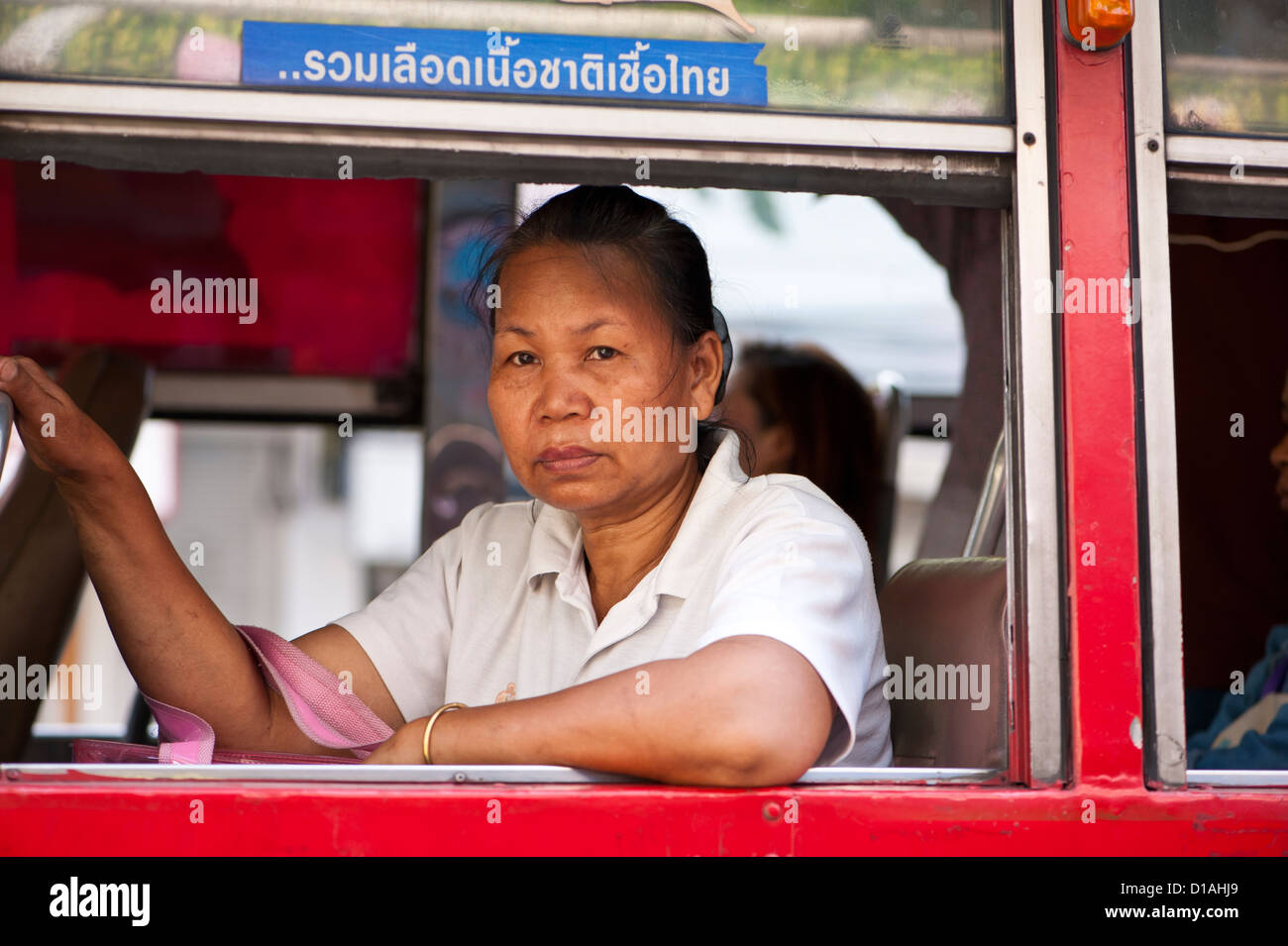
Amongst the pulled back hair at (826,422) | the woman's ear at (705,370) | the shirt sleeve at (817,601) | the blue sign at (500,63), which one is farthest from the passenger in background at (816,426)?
the blue sign at (500,63)

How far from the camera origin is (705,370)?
2111 mm

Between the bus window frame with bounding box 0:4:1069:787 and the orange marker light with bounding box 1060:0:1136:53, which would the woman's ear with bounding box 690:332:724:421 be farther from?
the orange marker light with bounding box 1060:0:1136:53

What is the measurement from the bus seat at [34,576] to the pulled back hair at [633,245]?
0.95 m

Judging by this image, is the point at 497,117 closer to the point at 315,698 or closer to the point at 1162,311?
the point at 1162,311

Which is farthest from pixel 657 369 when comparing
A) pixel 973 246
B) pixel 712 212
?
pixel 712 212

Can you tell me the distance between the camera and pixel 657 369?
6.48 ft

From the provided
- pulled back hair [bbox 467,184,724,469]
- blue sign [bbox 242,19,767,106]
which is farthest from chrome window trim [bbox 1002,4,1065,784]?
pulled back hair [bbox 467,184,724,469]

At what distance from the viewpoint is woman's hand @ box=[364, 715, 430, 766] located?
1602 millimetres

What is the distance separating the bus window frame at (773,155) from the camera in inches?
56.1

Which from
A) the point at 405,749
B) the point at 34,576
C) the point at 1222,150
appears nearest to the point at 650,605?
the point at 405,749

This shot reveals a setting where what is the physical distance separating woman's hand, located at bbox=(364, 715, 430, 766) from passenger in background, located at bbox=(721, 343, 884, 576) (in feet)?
8.04

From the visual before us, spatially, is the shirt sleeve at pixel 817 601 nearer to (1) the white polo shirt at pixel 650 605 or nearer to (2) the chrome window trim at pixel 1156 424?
(1) the white polo shirt at pixel 650 605

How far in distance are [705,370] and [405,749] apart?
2.68ft
